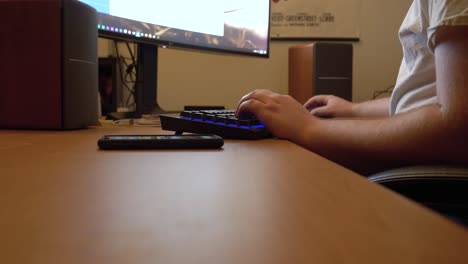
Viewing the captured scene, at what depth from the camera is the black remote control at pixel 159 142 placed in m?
0.50

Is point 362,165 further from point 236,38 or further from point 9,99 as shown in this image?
point 236,38

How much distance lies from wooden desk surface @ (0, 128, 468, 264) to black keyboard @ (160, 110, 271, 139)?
257mm

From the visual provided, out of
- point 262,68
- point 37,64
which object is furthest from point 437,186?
point 262,68

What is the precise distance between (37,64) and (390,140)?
0.59 meters

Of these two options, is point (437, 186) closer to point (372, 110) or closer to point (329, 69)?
point (372, 110)

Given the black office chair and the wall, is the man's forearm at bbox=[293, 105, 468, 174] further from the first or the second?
the wall

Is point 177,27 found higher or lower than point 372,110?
higher

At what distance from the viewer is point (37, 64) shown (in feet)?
2.42

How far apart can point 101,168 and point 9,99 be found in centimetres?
47

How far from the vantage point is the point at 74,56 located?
76 centimetres

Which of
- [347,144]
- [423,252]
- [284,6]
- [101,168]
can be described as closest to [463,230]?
[423,252]

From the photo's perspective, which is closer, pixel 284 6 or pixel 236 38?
pixel 236 38

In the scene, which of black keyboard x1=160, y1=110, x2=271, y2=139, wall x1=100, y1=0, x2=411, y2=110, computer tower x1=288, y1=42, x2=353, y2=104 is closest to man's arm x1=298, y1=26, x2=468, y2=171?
black keyboard x1=160, y1=110, x2=271, y2=139

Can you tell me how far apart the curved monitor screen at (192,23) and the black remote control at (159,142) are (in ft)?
1.83
